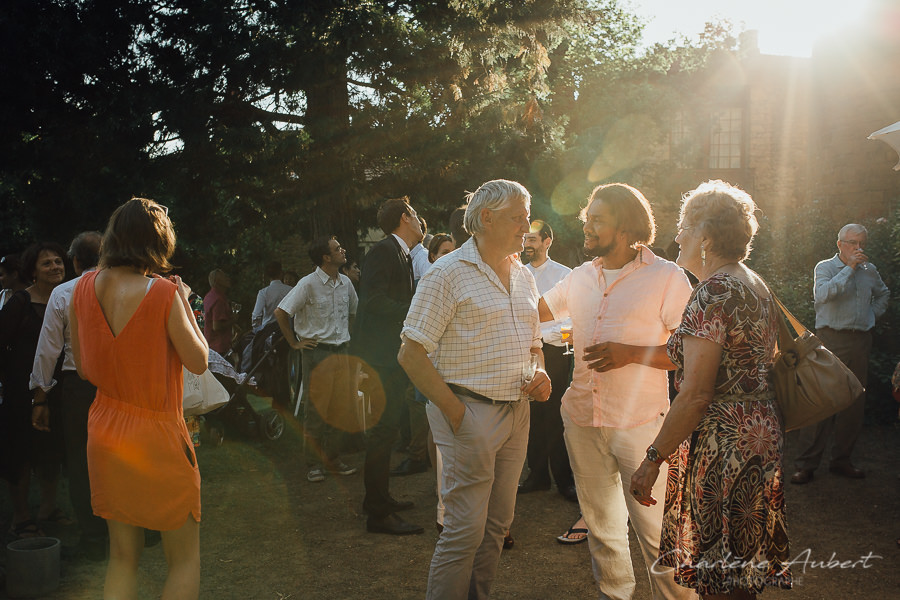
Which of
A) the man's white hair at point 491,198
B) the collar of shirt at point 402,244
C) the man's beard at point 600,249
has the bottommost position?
the man's beard at point 600,249

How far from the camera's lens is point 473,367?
123 inches

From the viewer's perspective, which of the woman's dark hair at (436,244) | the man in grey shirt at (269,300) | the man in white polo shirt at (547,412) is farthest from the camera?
the man in grey shirt at (269,300)

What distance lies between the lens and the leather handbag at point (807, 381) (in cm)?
271

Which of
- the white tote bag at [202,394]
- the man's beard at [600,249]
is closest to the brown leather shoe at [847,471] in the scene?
the man's beard at [600,249]

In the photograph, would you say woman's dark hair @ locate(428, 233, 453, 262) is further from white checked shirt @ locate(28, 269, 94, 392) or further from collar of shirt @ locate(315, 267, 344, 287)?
white checked shirt @ locate(28, 269, 94, 392)

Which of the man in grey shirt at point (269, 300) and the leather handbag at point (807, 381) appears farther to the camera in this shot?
the man in grey shirt at point (269, 300)

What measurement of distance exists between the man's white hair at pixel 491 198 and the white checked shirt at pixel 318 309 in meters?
4.06

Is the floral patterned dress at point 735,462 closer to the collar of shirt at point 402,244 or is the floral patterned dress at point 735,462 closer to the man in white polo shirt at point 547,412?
the man in white polo shirt at point 547,412

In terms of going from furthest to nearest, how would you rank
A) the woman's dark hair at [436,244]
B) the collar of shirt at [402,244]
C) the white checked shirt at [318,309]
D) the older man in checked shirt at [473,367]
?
the white checked shirt at [318,309] → the woman's dark hair at [436,244] → the collar of shirt at [402,244] → the older man in checked shirt at [473,367]

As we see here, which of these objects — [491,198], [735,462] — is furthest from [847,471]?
[491,198]

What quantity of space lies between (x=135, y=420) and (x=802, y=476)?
5541 millimetres

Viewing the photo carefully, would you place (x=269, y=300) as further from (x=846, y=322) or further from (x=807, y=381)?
(x=807, y=381)

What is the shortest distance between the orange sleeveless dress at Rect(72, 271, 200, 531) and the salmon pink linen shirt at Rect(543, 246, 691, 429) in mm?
1800

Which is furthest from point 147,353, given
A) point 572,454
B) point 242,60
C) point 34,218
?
point 34,218
